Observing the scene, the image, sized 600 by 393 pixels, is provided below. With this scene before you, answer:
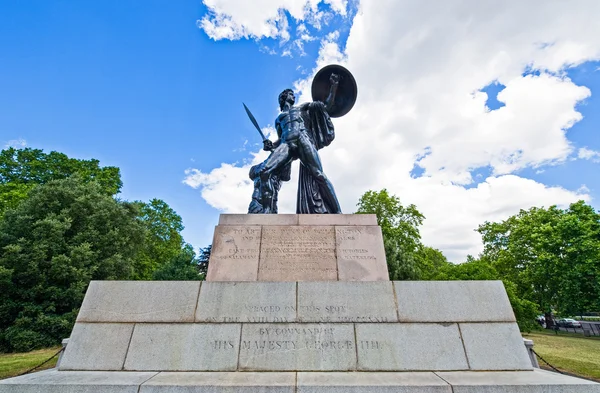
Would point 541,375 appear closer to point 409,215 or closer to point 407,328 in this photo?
point 407,328

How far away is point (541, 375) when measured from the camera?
13.8 ft

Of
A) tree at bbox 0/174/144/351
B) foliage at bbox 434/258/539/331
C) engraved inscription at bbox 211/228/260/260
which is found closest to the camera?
engraved inscription at bbox 211/228/260/260

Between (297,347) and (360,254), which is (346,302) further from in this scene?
(360,254)

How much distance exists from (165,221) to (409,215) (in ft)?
94.0

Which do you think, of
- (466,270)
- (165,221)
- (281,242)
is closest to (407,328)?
(281,242)

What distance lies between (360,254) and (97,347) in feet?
15.6

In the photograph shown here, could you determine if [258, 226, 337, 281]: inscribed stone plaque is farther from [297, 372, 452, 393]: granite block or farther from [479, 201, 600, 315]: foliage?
[479, 201, 600, 315]: foliage

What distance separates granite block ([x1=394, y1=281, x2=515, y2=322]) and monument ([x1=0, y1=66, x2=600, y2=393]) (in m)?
0.02

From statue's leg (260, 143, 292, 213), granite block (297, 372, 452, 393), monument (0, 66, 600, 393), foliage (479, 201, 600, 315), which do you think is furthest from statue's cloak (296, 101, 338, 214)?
foliage (479, 201, 600, 315)

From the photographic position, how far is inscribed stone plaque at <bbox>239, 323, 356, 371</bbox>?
4383mm

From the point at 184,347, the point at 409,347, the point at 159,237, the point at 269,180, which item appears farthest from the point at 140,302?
the point at 159,237

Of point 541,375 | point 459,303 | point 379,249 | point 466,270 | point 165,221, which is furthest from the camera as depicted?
point 165,221

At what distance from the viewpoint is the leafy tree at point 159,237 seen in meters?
30.9

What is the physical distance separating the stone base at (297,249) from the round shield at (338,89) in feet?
14.7
